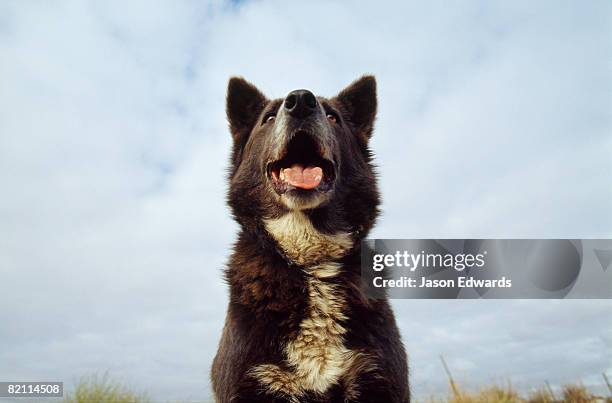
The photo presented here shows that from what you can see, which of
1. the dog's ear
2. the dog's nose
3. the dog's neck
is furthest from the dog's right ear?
the dog's neck

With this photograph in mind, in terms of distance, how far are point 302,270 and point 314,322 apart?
1.58 ft

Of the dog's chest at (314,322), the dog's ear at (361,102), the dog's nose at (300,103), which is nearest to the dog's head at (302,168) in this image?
the dog's nose at (300,103)

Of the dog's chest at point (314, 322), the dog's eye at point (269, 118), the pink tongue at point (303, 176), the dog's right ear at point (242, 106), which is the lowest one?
the dog's chest at point (314, 322)

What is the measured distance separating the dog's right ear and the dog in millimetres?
19

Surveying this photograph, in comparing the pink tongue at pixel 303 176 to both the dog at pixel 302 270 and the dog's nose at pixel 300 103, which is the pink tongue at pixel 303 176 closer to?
the dog at pixel 302 270

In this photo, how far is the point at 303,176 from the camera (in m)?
4.98

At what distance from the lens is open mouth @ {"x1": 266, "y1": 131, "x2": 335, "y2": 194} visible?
4918 millimetres

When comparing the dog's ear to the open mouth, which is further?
the dog's ear

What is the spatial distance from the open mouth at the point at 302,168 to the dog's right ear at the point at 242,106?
88 centimetres

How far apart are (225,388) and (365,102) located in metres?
3.17

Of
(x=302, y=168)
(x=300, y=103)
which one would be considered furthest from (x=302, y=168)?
(x=300, y=103)

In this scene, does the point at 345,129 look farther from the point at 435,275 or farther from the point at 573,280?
the point at 573,280

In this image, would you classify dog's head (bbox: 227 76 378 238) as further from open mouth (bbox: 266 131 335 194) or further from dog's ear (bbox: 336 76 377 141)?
dog's ear (bbox: 336 76 377 141)

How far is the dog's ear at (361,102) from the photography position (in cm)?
599
